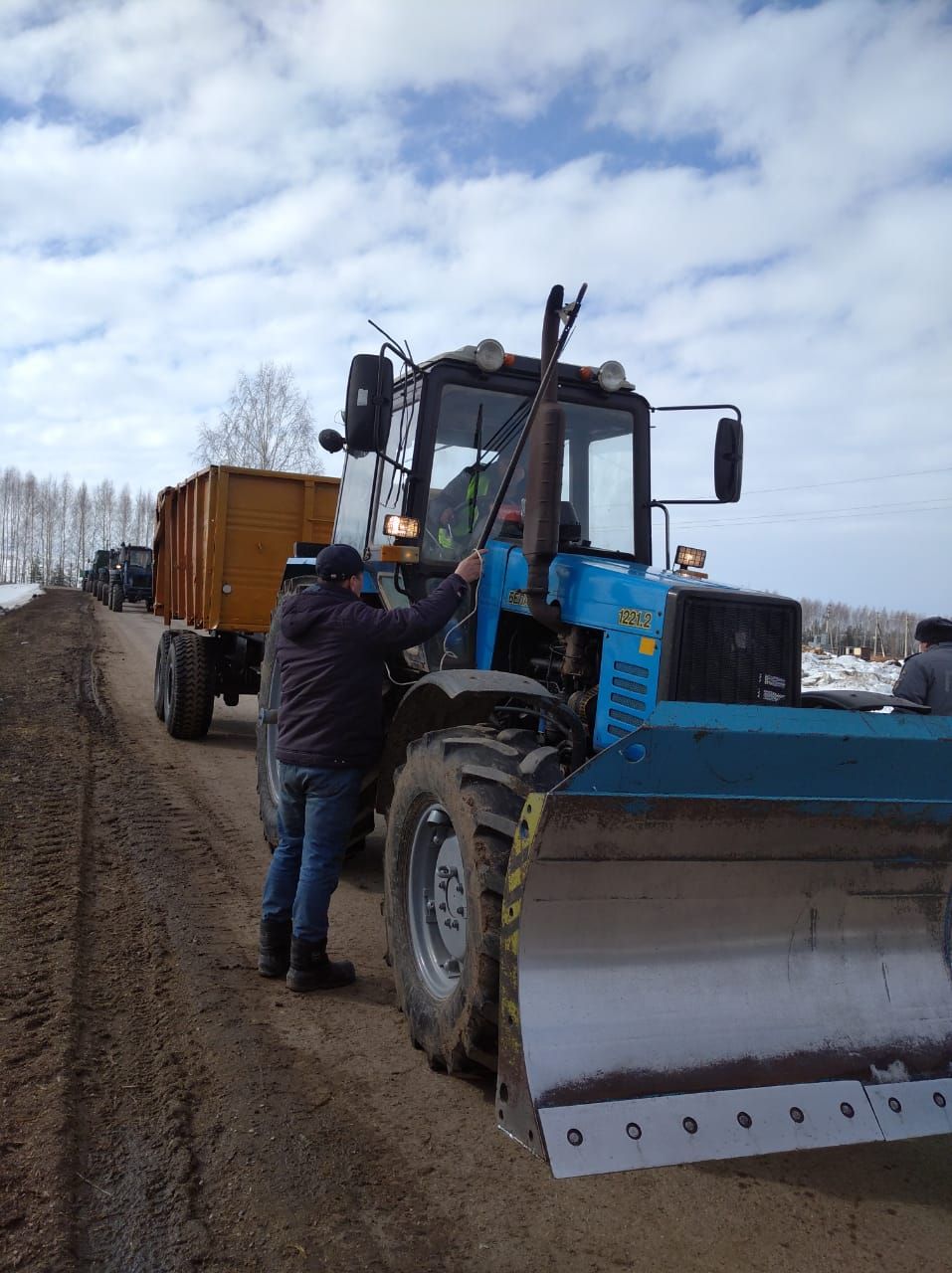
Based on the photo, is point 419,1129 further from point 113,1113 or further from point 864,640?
point 864,640

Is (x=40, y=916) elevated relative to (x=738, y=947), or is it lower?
lower

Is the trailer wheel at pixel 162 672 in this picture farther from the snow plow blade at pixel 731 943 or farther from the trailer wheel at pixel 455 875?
the snow plow blade at pixel 731 943

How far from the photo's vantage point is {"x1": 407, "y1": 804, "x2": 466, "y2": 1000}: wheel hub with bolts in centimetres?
356

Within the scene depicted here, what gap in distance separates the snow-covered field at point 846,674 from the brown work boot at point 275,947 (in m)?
8.07

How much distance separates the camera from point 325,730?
418cm

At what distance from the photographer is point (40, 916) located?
4.61 m

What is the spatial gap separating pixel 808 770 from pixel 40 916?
3.45 m

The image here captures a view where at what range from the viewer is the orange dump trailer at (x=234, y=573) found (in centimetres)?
940

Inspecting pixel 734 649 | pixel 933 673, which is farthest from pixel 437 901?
pixel 933 673

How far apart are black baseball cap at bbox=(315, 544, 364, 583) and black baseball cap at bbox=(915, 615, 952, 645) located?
3231 millimetres

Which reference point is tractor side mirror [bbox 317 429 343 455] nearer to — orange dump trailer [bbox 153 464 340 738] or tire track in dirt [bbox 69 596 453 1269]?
tire track in dirt [bbox 69 596 453 1269]

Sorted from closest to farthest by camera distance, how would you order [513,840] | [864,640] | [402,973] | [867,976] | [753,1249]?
[753,1249] → [513,840] → [867,976] → [402,973] → [864,640]

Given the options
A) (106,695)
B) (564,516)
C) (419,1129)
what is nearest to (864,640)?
(106,695)

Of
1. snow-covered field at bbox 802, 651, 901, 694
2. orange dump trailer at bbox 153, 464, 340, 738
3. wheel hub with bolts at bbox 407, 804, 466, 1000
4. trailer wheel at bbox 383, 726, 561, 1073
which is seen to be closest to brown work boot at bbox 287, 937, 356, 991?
trailer wheel at bbox 383, 726, 561, 1073
